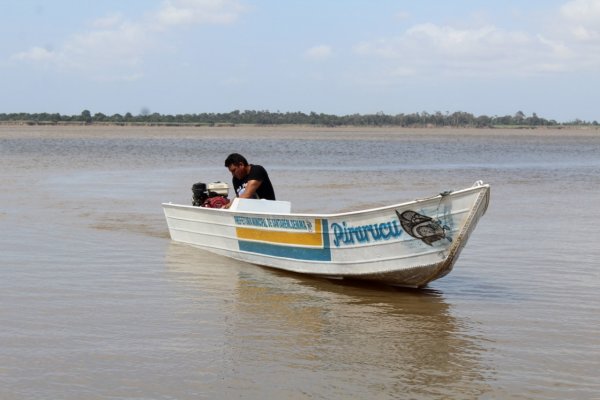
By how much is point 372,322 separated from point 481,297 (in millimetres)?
1766

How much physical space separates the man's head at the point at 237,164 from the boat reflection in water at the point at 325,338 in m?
1.37

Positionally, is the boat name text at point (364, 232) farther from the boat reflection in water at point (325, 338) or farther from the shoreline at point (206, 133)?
the shoreline at point (206, 133)

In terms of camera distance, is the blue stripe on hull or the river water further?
the blue stripe on hull

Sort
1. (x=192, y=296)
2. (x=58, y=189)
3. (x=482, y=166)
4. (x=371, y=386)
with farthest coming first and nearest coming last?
(x=482, y=166)
(x=58, y=189)
(x=192, y=296)
(x=371, y=386)

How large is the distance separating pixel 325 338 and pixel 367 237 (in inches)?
86.9

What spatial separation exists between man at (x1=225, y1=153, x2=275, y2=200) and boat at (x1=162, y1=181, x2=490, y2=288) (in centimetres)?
18

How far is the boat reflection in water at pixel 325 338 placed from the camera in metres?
6.49

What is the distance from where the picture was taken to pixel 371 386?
6426mm

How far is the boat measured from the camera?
924cm

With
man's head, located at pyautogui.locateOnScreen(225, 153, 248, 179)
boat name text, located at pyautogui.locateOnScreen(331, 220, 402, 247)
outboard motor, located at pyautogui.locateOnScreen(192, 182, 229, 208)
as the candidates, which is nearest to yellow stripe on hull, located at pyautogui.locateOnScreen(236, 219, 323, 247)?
boat name text, located at pyautogui.locateOnScreen(331, 220, 402, 247)

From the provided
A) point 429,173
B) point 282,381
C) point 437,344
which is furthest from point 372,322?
point 429,173

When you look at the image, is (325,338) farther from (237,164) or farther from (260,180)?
(237,164)

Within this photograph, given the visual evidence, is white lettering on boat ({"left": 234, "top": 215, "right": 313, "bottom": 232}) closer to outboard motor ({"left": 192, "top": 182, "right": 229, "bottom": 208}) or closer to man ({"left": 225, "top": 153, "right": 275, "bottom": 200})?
man ({"left": 225, "top": 153, "right": 275, "bottom": 200})

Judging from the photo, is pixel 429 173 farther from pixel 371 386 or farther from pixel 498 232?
pixel 371 386
